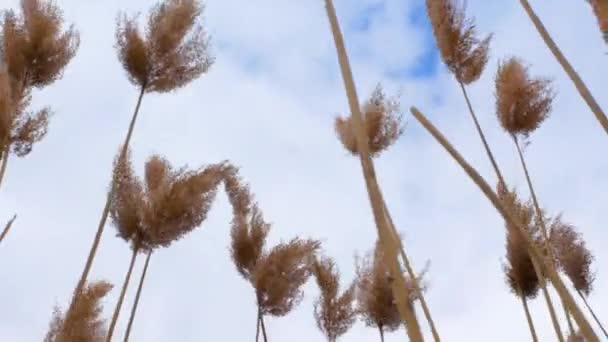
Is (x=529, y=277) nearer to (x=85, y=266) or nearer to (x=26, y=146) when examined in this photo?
(x=85, y=266)

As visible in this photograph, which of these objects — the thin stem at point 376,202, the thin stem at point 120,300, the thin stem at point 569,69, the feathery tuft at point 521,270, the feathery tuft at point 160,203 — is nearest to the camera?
the thin stem at point 376,202

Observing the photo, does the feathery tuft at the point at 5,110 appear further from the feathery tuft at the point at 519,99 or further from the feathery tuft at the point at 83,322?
the feathery tuft at the point at 519,99

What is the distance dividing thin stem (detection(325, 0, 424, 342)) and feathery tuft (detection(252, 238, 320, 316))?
2.87 m

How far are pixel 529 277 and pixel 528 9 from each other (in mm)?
2925

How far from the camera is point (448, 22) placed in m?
3.29

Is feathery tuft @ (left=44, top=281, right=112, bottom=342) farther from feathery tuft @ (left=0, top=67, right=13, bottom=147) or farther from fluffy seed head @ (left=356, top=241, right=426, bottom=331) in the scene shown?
fluffy seed head @ (left=356, top=241, right=426, bottom=331)

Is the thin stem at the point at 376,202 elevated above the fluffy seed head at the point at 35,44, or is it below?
below

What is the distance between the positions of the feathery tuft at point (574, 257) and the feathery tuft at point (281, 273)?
1.59 meters

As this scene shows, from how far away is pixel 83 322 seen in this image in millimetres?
2271

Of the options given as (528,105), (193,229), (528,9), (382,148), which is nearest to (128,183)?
(193,229)

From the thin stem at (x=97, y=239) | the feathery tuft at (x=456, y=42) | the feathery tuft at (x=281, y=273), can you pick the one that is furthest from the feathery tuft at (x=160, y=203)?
the feathery tuft at (x=456, y=42)

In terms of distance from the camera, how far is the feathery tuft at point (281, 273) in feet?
11.2

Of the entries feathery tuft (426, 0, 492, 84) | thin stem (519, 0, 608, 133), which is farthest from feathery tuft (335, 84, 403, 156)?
thin stem (519, 0, 608, 133)

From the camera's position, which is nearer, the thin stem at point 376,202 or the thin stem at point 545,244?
the thin stem at point 376,202
